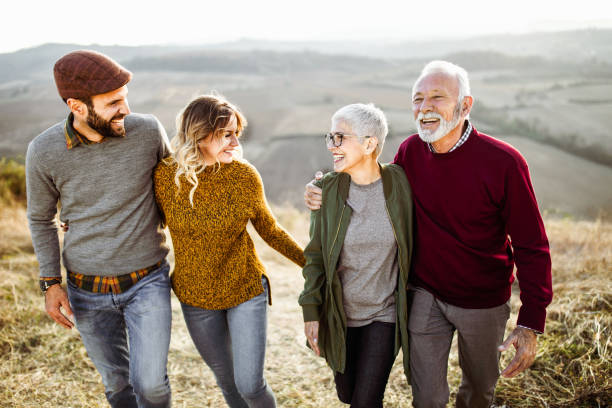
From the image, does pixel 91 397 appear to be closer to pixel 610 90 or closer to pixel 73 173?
pixel 73 173

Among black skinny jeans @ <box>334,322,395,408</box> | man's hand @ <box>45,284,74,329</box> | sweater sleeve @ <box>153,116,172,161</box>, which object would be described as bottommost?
black skinny jeans @ <box>334,322,395,408</box>

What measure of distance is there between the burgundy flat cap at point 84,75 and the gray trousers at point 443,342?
6.29 feet

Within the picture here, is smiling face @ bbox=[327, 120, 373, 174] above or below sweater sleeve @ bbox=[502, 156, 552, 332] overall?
above

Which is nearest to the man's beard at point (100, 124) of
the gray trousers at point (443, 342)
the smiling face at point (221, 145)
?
the smiling face at point (221, 145)

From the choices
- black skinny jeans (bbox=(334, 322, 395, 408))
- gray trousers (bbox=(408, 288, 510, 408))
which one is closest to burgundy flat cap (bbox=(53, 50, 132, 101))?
black skinny jeans (bbox=(334, 322, 395, 408))

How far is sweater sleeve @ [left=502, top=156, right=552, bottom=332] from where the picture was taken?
79.6 inches

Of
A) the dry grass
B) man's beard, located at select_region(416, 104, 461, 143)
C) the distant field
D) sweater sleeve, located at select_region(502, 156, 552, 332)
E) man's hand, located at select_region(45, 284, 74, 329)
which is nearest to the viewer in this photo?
sweater sleeve, located at select_region(502, 156, 552, 332)

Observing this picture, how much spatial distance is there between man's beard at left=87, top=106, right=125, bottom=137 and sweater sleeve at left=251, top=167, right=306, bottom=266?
744 mm

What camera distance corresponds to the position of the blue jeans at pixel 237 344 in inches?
85.1

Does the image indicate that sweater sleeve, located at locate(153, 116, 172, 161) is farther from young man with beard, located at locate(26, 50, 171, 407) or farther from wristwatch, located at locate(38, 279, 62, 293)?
wristwatch, located at locate(38, 279, 62, 293)

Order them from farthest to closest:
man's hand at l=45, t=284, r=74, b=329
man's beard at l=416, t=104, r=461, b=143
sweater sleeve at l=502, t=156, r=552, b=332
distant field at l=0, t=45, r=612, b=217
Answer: distant field at l=0, t=45, r=612, b=217, man's hand at l=45, t=284, r=74, b=329, man's beard at l=416, t=104, r=461, b=143, sweater sleeve at l=502, t=156, r=552, b=332

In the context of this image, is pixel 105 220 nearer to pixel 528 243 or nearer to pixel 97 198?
pixel 97 198

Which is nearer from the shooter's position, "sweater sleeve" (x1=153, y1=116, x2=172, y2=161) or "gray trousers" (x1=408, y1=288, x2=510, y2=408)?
"gray trousers" (x1=408, y1=288, x2=510, y2=408)

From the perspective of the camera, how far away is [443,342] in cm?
225
